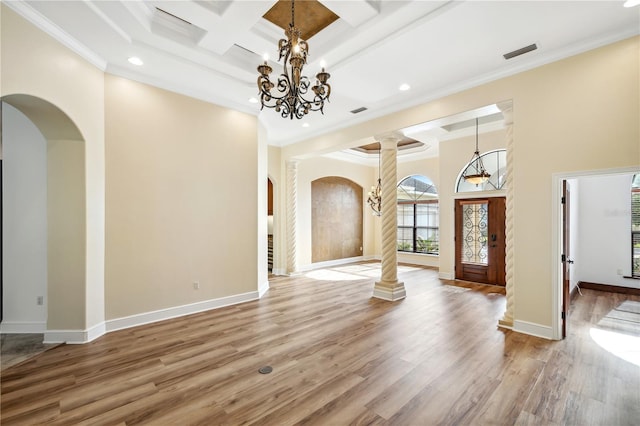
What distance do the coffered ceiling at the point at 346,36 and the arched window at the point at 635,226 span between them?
13.9ft

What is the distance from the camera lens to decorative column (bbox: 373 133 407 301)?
5.40m

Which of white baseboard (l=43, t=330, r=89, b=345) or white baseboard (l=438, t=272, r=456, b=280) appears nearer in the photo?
white baseboard (l=43, t=330, r=89, b=345)

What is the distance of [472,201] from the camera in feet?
22.5

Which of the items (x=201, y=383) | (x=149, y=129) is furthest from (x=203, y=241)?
(x=201, y=383)

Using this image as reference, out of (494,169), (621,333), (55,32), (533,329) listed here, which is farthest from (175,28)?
(494,169)

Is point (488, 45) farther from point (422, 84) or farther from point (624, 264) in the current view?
point (624, 264)

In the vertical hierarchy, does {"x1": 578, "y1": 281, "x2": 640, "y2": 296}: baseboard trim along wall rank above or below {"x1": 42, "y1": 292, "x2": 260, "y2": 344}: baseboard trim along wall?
below

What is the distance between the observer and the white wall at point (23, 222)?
3.67 meters

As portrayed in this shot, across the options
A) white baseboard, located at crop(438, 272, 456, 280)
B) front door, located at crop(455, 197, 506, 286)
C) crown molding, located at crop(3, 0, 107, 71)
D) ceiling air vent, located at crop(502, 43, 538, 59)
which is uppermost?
ceiling air vent, located at crop(502, 43, 538, 59)

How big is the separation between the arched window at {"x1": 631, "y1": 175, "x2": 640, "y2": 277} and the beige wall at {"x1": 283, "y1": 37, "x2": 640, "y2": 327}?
4.00 meters

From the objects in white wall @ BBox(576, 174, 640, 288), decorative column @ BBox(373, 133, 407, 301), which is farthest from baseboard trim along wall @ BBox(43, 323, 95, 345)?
white wall @ BBox(576, 174, 640, 288)

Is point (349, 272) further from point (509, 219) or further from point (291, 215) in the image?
point (509, 219)

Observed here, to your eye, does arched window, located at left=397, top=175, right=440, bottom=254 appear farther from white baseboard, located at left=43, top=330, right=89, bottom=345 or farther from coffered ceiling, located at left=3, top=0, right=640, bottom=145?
white baseboard, located at left=43, top=330, right=89, bottom=345

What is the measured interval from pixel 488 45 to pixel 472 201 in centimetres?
426
